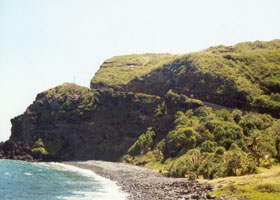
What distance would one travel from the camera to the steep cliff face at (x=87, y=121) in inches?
5674

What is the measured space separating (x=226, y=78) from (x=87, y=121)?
86.0m

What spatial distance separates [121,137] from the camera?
14800 centimetres

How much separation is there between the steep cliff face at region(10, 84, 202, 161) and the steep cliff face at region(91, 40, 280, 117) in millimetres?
13542

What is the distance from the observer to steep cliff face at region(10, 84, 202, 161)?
144 metres

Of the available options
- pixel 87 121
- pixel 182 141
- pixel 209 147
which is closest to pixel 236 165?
pixel 209 147

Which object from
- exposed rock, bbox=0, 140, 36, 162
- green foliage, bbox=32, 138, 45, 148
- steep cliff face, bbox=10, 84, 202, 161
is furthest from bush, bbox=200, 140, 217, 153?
green foliage, bbox=32, 138, 45, 148

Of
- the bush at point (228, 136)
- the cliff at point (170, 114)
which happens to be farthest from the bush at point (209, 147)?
the bush at point (228, 136)

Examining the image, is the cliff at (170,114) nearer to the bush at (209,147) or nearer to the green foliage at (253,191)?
the bush at (209,147)

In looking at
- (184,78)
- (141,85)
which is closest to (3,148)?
(141,85)

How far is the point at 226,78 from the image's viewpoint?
12244cm

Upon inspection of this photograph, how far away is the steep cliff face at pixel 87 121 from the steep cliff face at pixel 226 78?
13542 millimetres

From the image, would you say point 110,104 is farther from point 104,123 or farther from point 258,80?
point 258,80

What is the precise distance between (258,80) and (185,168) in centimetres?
7795

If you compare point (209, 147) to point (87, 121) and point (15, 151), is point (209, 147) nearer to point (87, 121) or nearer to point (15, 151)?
point (87, 121)
